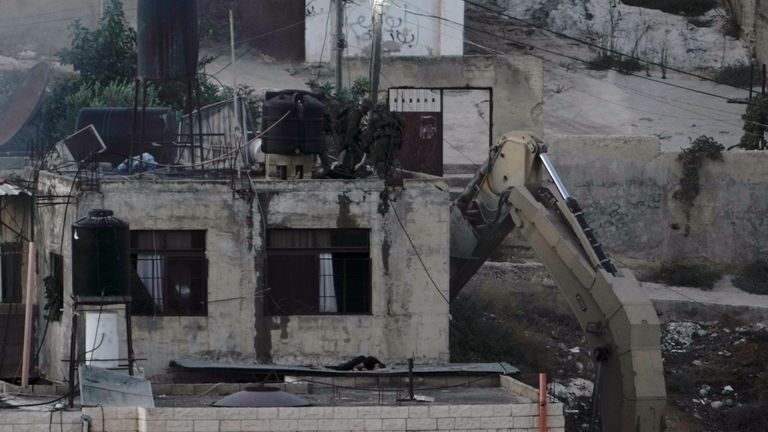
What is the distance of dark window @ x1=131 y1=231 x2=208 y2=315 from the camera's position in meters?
29.4

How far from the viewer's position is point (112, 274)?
78.1ft

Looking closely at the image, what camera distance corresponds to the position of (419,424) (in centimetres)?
2205

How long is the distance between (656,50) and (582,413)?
68.5 ft

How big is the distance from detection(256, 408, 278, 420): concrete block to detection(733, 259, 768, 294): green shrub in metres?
21.3

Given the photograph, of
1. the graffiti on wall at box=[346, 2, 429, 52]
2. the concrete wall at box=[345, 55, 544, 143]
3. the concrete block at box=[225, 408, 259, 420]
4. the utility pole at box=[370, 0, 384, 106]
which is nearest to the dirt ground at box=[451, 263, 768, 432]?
the utility pole at box=[370, 0, 384, 106]

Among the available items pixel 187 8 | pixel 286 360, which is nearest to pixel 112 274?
pixel 286 360

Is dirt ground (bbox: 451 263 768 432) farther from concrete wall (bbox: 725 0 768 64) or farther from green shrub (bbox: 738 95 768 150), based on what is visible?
concrete wall (bbox: 725 0 768 64)

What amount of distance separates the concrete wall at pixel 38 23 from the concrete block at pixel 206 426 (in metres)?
27.9

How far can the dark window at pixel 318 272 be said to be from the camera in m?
29.5

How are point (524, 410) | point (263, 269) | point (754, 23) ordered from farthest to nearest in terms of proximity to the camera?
point (754, 23) < point (263, 269) < point (524, 410)

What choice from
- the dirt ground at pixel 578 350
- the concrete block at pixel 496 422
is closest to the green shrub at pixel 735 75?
the dirt ground at pixel 578 350

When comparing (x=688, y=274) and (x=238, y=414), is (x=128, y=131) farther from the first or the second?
(x=688, y=274)

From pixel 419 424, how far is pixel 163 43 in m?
11.0

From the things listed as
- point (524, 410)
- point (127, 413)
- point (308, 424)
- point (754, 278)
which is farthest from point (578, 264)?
point (754, 278)
